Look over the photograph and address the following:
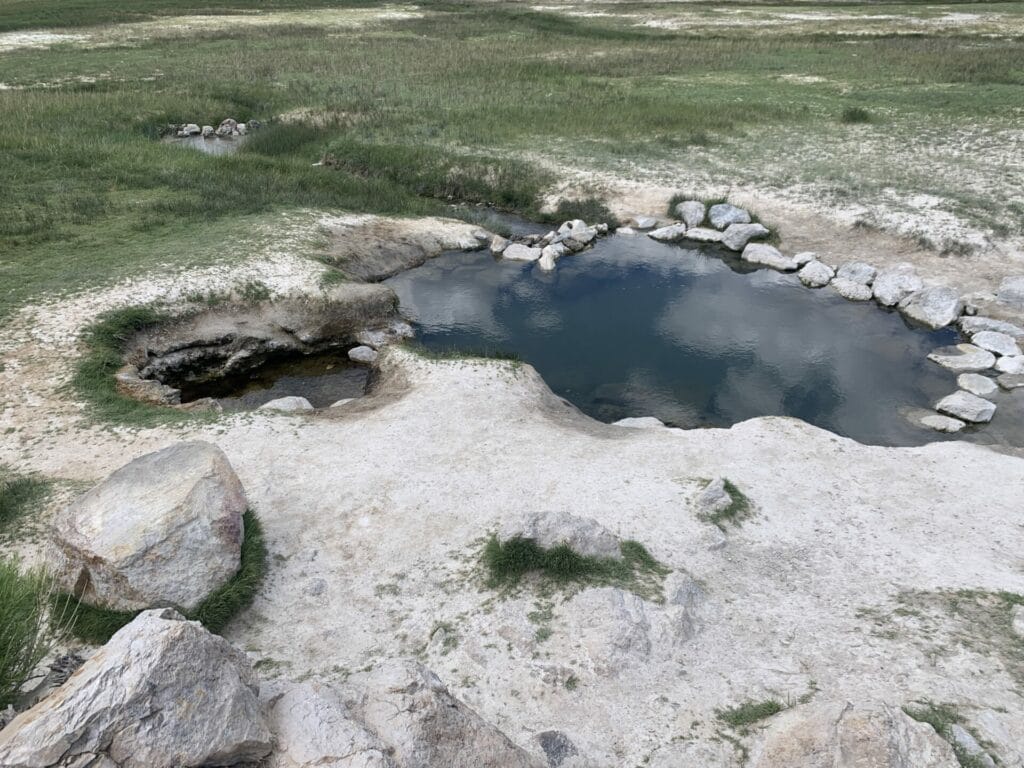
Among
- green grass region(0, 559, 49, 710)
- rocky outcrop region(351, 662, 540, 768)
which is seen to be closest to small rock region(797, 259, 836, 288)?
rocky outcrop region(351, 662, 540, 768)

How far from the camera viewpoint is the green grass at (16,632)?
7012 millimetres

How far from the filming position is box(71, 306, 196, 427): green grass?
57.5ft

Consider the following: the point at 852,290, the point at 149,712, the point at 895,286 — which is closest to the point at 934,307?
the point at 895,286

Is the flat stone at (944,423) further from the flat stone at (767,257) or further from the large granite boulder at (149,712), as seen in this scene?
the large granite boulder at (149,712)

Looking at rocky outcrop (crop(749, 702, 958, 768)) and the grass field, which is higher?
rocky outcrop (crop(749, 702, 958, 768))

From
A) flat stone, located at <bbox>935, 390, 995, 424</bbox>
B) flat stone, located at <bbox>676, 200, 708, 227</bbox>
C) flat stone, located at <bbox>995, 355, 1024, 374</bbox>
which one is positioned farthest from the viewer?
flat stone, located at <bbox>676, 200, 708, 227</bbox>

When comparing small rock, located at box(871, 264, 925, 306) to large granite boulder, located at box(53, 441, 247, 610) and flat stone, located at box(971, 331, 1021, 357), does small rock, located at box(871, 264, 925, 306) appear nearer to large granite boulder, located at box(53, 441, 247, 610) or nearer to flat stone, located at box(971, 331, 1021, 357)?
flat stone, located at box(971, 331, 1021, 357)

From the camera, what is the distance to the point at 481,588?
1208cm

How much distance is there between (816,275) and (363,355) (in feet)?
61.0

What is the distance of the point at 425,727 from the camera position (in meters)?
7.53

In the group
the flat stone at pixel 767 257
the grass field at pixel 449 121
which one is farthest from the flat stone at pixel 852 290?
the grass field at pixel 449 121

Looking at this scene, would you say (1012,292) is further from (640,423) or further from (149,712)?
(149,712)

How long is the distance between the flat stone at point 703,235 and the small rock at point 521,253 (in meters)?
7.30

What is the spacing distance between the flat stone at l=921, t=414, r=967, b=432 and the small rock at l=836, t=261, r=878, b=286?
8854mm
